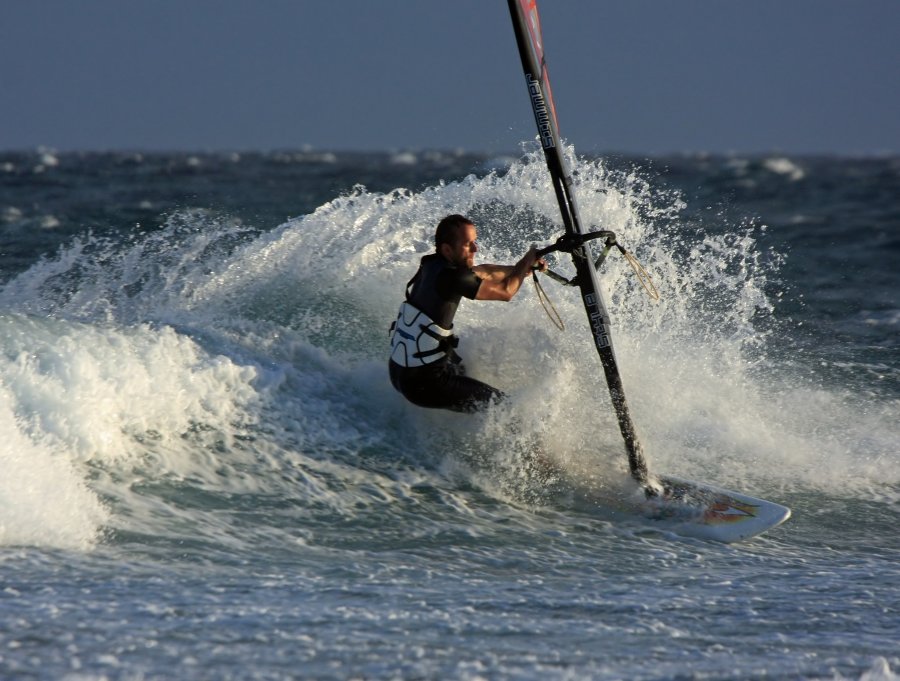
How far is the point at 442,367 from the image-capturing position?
5.64m

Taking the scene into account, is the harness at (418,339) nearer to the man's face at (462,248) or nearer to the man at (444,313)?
the man at (444,313)

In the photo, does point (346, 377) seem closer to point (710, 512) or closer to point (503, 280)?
point (503, 280)

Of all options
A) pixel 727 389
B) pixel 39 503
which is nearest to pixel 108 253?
pixel 39 503

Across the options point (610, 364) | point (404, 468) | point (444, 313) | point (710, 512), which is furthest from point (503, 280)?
point (710, 512)

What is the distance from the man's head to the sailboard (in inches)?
15.7

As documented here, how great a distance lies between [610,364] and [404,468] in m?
1.35

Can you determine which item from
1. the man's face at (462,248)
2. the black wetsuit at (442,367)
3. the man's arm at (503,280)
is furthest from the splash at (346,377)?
the man's face at (462,248)

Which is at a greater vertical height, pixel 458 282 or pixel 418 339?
pixel 458 282

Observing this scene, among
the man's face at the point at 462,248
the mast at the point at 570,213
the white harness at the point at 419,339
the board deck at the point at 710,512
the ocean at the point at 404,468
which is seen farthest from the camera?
the mast at the point at 570,213

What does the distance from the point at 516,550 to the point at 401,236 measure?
3310mm

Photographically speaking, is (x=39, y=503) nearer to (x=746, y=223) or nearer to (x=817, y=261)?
(x=817, y=261)

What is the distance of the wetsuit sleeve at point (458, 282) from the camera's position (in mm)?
5387

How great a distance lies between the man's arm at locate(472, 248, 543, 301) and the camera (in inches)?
213

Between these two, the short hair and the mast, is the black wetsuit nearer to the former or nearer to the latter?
the short hair
